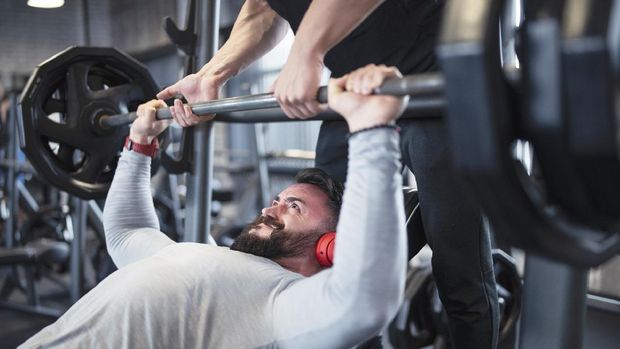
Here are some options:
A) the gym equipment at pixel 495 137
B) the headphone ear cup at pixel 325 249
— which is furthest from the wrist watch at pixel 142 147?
the gym equipment at pixel 495 137

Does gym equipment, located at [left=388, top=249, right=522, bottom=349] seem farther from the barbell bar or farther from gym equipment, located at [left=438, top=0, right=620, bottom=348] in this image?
gym equipment, located at [left=438, top=0, right=620, bottom=348]

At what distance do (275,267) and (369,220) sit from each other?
361 millimetres

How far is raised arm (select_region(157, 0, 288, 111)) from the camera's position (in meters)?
1.41

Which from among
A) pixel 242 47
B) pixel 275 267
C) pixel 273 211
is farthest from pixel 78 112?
pixel 275 267

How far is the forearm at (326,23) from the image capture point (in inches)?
36.4

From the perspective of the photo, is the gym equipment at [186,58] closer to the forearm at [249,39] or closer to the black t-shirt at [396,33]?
the forearm at [249,39]

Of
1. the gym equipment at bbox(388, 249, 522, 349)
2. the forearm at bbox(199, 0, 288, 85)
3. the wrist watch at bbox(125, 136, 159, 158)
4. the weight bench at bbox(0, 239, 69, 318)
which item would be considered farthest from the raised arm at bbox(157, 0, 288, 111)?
the weight bench at bbox(0, 239, 69, 318)

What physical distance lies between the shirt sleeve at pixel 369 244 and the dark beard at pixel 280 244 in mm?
343

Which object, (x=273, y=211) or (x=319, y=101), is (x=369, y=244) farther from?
(x=273, y=211)

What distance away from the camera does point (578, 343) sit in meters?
0.77

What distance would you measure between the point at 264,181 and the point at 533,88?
390cm

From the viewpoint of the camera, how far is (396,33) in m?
1.25

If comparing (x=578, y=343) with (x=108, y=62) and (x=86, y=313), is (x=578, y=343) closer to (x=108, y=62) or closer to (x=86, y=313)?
(x=86, y=313)

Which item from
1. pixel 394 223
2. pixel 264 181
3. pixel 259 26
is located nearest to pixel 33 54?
pixel 264 181
